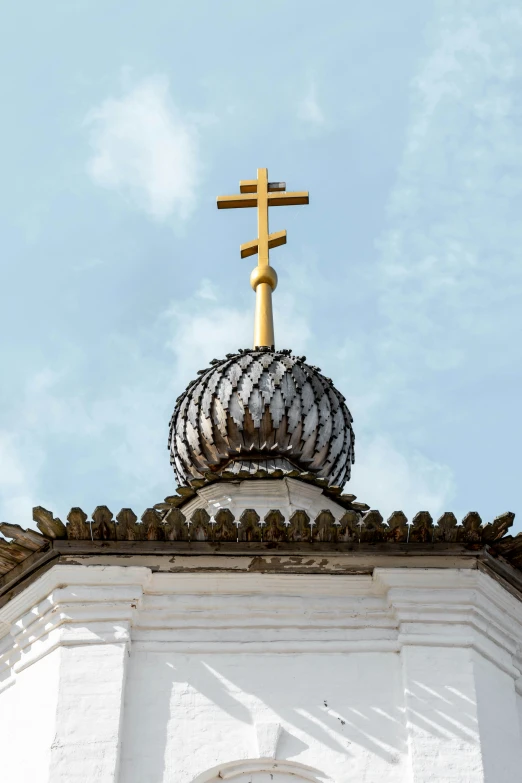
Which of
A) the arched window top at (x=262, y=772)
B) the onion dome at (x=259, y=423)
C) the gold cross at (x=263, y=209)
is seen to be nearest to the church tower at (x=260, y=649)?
the arched window top at (x=262, y=772)

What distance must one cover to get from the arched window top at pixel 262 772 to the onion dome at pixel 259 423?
9.79ft

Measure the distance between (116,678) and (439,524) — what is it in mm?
1917

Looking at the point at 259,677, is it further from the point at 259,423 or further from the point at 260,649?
the point at 259,423

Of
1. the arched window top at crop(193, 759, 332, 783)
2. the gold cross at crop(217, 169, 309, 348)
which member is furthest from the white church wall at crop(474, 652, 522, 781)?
the gold cross at crop(217, 169, 309, 348)

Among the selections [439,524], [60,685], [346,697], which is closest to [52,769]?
[60,685]

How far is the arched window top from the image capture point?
7.56 m

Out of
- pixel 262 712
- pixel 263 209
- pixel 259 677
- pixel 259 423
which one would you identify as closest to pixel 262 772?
pixel 262 712

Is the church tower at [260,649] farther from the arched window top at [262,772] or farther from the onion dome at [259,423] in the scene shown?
the onion dome at [259,423]

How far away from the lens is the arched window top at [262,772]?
298 inches

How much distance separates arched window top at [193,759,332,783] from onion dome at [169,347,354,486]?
118 inches

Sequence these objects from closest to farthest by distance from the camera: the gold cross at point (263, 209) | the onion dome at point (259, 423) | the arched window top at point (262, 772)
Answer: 1. the arched window top at point (262, 772)
2. the onion dome at point (259, 423)
3. the gold cross at point (263, 209)

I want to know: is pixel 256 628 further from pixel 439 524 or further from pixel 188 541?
pixel 439 524

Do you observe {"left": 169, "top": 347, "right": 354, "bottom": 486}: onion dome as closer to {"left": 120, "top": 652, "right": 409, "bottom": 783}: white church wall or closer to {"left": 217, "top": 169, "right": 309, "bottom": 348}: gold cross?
{"left": 217, "top": 169, "right": 309, "bottom": 348}: gold cross

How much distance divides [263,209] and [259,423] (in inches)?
91.4
